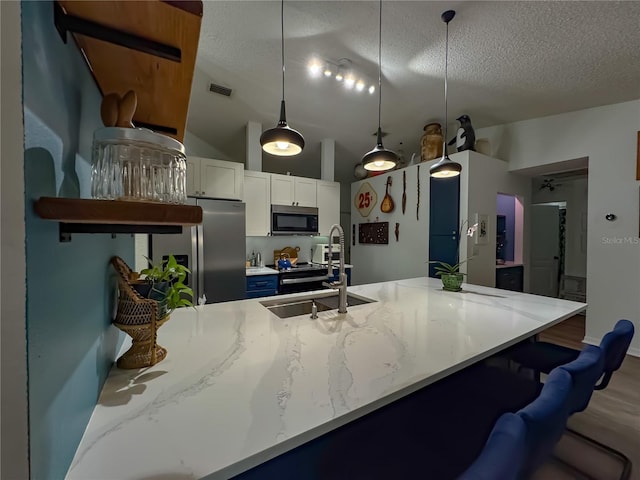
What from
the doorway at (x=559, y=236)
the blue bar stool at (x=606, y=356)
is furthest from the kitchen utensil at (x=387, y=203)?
the blue bar stool at (x=606, y=356)

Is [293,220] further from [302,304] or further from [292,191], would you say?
[302,304]

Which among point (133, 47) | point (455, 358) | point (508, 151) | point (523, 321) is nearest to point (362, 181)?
point (508, 151)

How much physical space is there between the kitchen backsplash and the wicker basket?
3094mm

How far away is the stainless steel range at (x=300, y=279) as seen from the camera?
3.42 meters

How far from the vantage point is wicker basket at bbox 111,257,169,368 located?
770 mm

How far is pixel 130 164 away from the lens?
52 centimetres

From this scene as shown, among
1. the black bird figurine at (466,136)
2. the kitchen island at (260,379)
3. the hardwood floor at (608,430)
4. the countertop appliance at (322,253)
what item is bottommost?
the hardwood floor at (608,430)

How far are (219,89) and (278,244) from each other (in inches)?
85.8

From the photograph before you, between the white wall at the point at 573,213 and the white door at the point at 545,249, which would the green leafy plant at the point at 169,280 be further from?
the white wall at the point at 573,213

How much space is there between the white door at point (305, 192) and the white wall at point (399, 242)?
1.17 meters

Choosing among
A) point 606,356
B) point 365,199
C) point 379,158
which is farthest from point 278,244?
point 606,356

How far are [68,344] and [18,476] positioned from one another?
0.21 meters

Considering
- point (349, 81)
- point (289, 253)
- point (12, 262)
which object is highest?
point (349, 81)

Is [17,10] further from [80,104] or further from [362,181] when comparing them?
[362,181]
